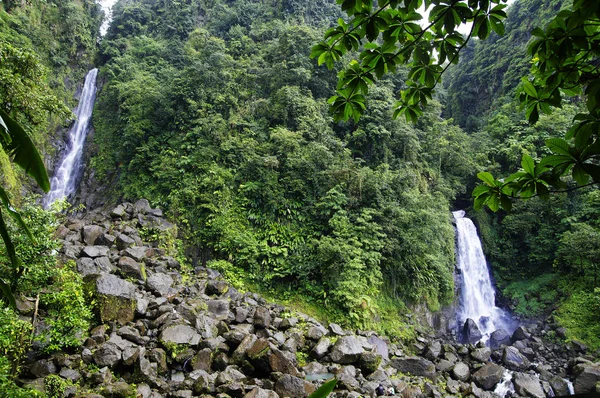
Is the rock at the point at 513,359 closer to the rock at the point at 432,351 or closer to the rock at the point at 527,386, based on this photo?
the rock at the point at 527,386

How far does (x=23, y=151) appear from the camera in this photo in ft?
2.93

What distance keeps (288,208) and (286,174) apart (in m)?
1.20

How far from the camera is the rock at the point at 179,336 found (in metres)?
6.02

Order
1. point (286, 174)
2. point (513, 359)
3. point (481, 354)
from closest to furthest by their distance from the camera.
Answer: point (481, 354), point (513, 359), point (286, 174)

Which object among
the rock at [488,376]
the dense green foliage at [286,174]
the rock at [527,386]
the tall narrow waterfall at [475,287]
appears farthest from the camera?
the tall narrow waterfall at [475,287]

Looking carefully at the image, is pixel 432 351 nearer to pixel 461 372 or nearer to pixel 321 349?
pixel 461 372

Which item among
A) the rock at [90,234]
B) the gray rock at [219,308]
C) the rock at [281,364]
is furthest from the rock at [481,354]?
the rock at [90,234]

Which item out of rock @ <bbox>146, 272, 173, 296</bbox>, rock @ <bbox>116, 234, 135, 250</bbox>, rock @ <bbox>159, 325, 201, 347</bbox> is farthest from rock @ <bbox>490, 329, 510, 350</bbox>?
rock @ <bbox>116, 234, 135, 250</bbox>

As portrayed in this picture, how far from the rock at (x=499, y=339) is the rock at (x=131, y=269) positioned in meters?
12.1

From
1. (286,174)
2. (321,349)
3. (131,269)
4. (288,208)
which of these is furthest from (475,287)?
(131,269)

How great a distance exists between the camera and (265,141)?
12.3 m

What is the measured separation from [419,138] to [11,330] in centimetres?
1499

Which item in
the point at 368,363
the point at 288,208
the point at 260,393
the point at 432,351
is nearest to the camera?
the point at 260,393

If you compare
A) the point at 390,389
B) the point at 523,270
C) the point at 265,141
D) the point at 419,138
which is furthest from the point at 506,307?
the point at 265,141
